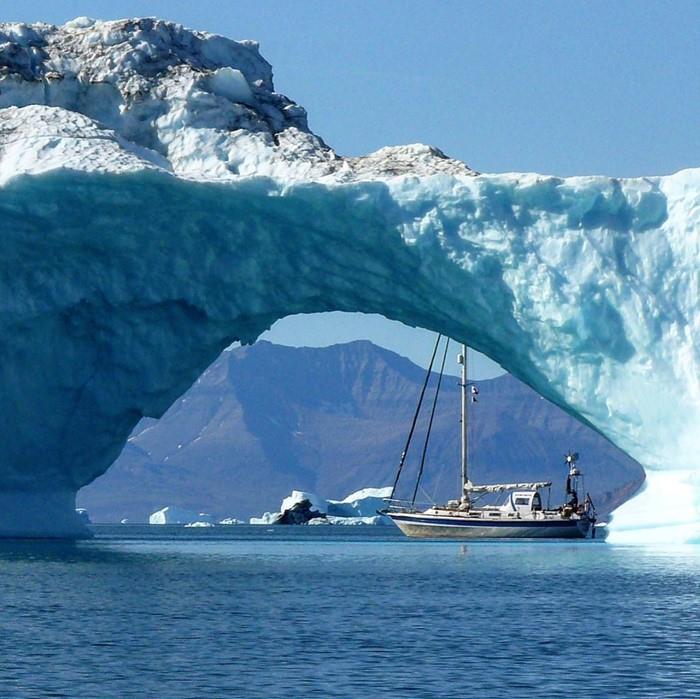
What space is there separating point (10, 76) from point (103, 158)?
4707 millimetres

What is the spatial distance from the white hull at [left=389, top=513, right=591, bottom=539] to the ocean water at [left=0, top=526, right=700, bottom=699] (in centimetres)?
2236

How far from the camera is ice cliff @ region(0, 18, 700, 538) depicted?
2895cm

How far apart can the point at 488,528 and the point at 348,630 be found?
34.0m

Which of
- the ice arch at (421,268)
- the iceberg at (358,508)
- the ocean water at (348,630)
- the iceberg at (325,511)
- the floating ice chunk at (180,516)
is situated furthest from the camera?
the floating ice chunk at (180,516)

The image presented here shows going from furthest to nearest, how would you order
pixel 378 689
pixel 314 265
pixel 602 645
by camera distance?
pixel 314 265 → pixel 602 645 → pixel 378 689

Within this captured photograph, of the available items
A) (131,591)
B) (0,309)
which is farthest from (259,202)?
(131,591)

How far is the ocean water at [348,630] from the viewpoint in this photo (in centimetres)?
1460

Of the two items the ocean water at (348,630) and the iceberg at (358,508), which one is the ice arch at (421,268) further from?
the iceberg at (358,508)

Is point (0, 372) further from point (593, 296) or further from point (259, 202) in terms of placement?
point (593, 296)

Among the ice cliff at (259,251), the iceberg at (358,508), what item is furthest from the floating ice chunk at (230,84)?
the iceberg at (358,508)

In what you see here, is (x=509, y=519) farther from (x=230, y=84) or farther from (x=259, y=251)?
(x=259, y=251)

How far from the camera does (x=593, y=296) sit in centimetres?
2880

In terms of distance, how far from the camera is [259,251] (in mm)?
30812

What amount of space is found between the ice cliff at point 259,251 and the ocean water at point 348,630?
3774 millimetres
